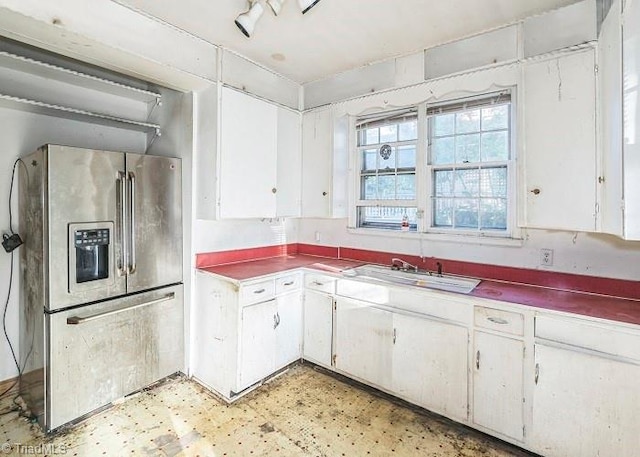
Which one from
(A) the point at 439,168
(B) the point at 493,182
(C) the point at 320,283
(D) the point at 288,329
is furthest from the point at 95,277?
(B) the point at 493,182

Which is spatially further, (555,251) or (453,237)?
(453,237)

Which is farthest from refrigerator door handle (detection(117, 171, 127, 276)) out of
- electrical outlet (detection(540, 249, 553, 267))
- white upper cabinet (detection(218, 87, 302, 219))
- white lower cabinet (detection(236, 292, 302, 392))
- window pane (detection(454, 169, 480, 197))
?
electrical outlet (detection(540, 249, 553, 267))

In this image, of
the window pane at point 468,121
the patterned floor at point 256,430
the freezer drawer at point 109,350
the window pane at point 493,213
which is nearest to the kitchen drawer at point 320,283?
the patterned floor at point 256,430

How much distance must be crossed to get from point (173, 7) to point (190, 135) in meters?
0.90

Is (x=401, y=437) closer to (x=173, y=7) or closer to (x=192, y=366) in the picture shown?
(x=192, y=366)

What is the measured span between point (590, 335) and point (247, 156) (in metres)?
2.59

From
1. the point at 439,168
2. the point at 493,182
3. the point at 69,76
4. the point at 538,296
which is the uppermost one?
the point at 69,76

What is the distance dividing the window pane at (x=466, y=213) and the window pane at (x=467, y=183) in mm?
58

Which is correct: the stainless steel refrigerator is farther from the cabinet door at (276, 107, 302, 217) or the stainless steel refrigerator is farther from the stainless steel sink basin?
the stainless steel sink basin

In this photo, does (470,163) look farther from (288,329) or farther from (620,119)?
(288,329)

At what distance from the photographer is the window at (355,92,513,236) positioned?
2535mm

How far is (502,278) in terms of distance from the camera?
2467 millimetres

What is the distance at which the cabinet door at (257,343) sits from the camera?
247 centimetres
